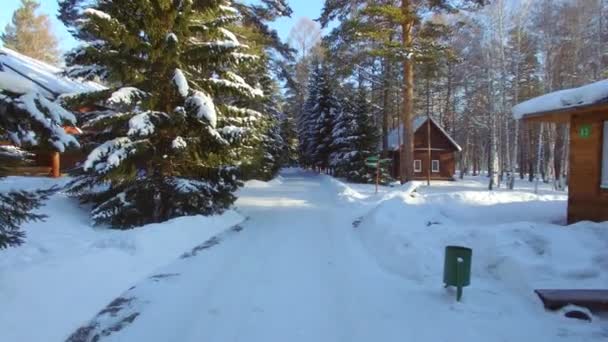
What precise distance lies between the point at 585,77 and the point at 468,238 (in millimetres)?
23737

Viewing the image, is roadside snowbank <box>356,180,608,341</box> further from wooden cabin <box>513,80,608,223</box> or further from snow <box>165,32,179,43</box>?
snow <box>165,32,179,43</box>

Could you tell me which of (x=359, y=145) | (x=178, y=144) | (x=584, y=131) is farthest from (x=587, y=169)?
(x=359, y=145)

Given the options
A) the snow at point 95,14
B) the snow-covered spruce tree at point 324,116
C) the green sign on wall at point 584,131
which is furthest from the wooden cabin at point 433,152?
the snow at point 95,14

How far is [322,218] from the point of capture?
12.1 meters

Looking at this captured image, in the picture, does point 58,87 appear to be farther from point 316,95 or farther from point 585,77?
point 585,77

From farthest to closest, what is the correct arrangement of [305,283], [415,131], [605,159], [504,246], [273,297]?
1. [415,131]
2. [605,159]
3. [504,246]
4. [305,283]
5. [273,297]

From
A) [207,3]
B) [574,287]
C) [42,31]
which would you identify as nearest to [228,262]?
[574,287]

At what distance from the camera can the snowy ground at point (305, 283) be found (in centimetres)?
430

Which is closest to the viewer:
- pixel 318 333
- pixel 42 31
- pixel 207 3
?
pixel 318 333

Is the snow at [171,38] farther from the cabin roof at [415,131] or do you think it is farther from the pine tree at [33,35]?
the pine tree at [33,35]

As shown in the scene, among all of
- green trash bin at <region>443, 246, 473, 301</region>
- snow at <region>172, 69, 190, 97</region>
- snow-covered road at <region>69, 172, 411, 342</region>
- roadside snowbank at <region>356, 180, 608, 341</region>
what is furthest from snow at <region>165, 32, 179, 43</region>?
green trash bin at <region>443, 246, 473, 301</region>

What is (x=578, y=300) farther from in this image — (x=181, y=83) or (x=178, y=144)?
(x=181, y=83)

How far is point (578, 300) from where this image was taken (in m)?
4.71

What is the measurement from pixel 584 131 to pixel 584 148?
35cm
